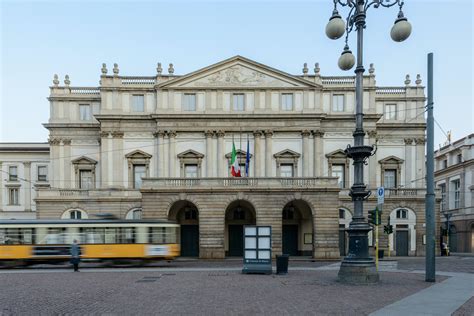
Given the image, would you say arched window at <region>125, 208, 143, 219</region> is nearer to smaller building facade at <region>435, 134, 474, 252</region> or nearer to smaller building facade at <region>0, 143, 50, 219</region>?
smaller building facade at <region>0, 143, 50, 219</region>

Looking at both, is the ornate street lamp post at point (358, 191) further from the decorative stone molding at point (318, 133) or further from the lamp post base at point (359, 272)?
the decorative stone molding at point (318, 133)

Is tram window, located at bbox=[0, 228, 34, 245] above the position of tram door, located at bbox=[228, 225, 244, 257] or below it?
above

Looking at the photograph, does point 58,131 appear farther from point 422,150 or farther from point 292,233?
point 422,150

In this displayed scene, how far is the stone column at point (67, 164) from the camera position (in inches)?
1747

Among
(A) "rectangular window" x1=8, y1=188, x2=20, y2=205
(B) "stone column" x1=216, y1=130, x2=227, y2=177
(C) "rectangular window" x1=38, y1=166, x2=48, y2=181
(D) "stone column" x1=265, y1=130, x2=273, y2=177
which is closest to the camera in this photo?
(B) "stone column" x1=216, y1=130, x2=227, y2=177

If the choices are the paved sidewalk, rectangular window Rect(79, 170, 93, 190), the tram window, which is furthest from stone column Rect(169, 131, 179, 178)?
the paved sidewalk

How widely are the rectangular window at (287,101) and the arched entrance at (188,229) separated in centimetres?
1350

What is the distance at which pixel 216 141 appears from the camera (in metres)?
43.2

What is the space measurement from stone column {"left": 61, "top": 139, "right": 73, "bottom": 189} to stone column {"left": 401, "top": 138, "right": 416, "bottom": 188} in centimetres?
3454

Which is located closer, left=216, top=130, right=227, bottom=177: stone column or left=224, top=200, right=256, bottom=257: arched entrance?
left=224, top=200, right=256, bottom=257: arched entrance

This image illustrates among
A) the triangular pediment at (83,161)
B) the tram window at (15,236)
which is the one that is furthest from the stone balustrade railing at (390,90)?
the tram window at (15,236)

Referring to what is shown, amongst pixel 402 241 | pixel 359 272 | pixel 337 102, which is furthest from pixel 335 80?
pixel 359 272

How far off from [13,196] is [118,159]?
19.0m

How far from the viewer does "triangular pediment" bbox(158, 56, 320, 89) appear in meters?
43.3
